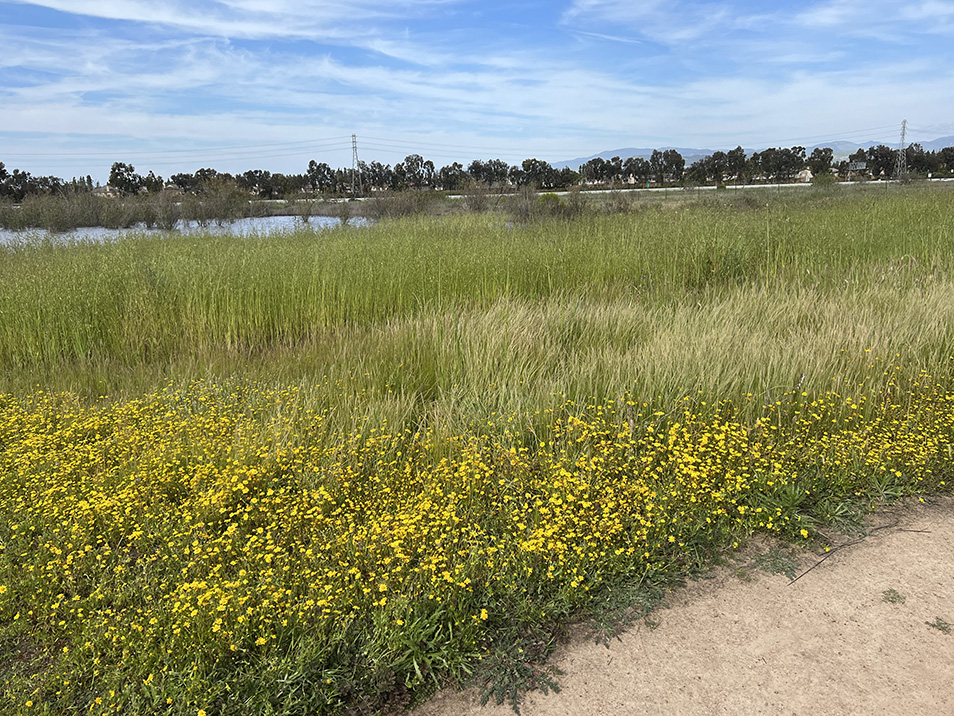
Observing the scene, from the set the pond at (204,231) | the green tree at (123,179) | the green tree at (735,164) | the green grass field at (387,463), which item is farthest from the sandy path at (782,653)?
the green tree at (735,164)

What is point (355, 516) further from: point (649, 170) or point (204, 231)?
point (649, 170)

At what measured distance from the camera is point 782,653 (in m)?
2.43

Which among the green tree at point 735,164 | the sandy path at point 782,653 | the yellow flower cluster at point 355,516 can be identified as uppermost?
the green tree at point 735,164

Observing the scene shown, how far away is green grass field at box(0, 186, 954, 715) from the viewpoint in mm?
2400

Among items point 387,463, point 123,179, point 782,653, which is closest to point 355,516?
point 387,463

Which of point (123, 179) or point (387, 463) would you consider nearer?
point (387, 463)

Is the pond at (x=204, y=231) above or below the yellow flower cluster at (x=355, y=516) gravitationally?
above

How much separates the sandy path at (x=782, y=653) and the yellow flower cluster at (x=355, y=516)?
256 millimetres

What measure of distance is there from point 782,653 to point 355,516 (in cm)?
206

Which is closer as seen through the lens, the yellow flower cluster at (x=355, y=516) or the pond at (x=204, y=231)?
the yellow flower cluster at (x=355, y=516)

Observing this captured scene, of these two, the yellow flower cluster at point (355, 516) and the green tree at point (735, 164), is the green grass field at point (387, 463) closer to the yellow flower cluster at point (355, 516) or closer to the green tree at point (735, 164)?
the yellow flower cluster at point (355, 516)

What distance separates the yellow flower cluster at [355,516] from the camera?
7.84ft

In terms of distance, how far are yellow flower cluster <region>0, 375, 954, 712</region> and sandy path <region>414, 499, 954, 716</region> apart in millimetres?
256

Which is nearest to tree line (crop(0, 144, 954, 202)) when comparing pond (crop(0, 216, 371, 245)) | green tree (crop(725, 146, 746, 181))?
green tree (crop(725, 146, 746, 181))
